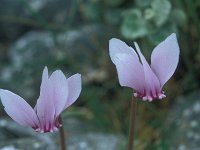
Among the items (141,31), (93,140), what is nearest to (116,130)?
(93,140)

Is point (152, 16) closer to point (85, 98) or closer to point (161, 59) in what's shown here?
point (85, 98)

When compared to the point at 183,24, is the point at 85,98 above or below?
below

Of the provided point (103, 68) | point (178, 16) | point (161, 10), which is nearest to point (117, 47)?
point (161, 10)

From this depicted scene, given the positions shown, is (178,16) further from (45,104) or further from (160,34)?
(45,104)

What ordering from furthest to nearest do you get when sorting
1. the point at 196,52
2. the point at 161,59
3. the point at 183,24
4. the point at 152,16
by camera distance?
the point at 196,52, the point at 183,24, the point at 152,16, the point at 161,59

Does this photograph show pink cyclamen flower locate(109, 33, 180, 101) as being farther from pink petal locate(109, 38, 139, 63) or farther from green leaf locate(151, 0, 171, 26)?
green leaf locate(151, 0, 171, 26)

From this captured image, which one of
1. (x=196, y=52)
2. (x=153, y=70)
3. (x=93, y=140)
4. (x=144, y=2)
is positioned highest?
(x=144, y=2)

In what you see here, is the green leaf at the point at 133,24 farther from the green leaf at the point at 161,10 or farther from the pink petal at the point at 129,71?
the pink petal at the point at 129,71
